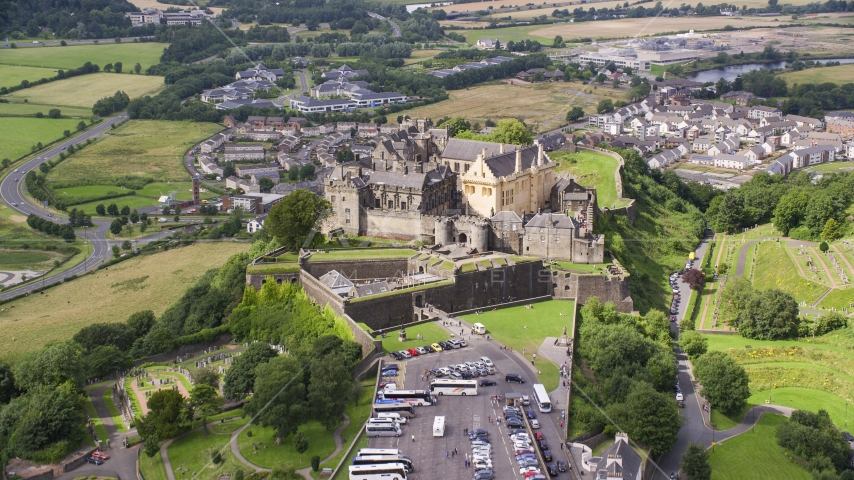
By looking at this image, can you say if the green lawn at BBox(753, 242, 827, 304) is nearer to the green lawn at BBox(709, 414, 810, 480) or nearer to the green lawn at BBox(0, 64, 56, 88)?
the green lawn at BBox(709, 414, 810, 480)

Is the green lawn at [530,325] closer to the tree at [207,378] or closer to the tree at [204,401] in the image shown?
the tree at [207,378]

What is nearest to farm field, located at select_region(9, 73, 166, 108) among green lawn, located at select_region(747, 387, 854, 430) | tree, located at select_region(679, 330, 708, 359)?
tree, located at select_region(679, 330, 708, 359)

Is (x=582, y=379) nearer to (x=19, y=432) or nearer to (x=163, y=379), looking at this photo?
(x=163, y=379)

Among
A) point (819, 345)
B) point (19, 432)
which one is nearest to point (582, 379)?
point (819, 345)

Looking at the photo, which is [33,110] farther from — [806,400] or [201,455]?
[806,400]

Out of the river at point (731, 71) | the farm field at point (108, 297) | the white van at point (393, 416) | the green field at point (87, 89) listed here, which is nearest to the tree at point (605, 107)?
the river at point (731, 71)
